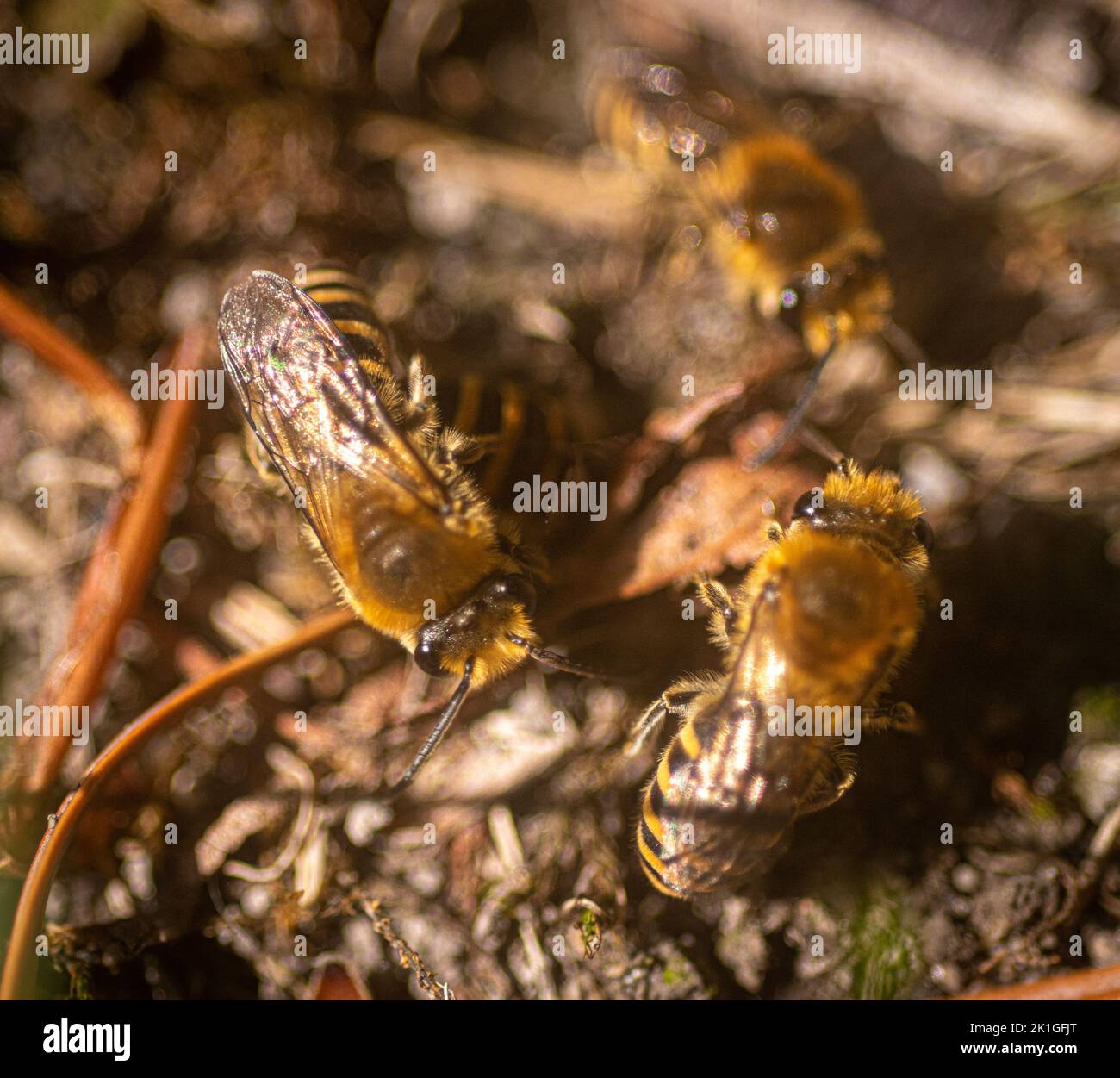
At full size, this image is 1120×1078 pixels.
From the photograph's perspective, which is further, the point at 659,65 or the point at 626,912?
the point at 659,65

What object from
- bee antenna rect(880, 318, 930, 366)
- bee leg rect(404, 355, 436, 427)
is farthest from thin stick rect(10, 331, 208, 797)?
bee antenna rect(880, 318, 930, 366)

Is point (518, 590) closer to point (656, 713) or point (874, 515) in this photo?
point (656, 713)

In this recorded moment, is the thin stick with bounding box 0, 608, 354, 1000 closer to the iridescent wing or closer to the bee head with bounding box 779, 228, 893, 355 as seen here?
the iridescent wing

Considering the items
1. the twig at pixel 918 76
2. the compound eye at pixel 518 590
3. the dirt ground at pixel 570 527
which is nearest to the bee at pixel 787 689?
the dirt ground at pixel 570 527
